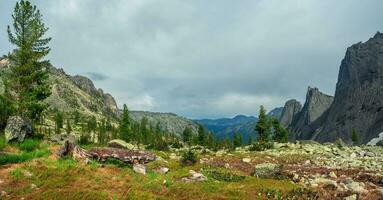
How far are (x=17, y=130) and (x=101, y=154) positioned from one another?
8.02m

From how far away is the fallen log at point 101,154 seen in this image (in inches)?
1147

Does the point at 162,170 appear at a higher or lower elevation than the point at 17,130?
lower

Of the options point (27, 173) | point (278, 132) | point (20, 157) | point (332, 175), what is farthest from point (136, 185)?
point (278, 132)

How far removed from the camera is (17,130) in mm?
33188

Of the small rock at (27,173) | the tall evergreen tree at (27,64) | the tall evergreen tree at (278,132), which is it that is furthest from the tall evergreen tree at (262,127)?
the small rock at (27,173)

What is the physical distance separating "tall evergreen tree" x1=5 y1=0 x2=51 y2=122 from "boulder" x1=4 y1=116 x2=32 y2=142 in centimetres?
914

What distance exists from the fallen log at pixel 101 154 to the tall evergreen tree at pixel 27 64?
1572 centimetres

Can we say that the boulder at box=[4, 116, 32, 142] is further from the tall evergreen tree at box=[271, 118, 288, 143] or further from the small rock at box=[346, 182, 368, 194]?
the tall evergreen tree at box=[271, 118, 288, 143]

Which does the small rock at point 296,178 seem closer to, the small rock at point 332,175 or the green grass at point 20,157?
the small rock at point 332,175

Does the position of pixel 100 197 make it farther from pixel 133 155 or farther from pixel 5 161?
pixel 133 155

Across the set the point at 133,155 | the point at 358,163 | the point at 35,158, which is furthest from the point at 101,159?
the point at 358,163

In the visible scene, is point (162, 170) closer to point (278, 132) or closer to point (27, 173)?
point (27, 173)

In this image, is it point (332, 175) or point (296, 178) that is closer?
point (296, 178)

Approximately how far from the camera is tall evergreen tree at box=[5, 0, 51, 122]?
44.0 m
